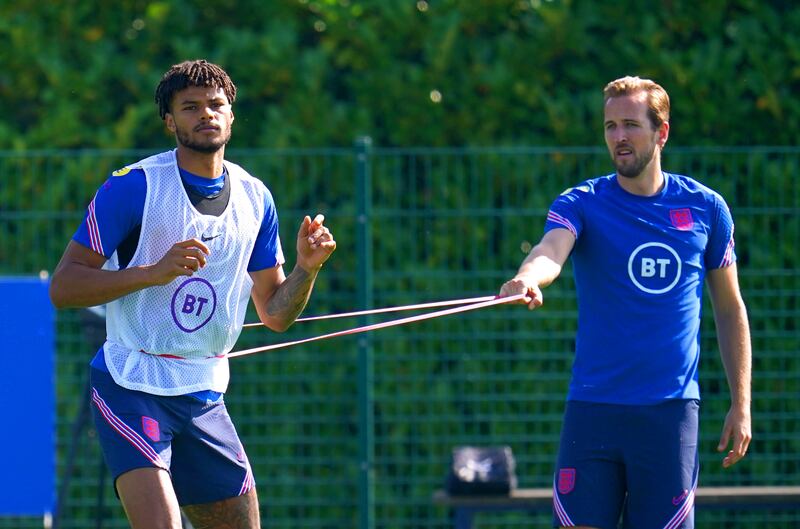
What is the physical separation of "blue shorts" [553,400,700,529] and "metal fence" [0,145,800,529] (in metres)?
2.32

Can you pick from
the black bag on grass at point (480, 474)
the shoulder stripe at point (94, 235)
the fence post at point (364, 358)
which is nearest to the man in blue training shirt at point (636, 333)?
the shoulder stripe at point (94, 235)

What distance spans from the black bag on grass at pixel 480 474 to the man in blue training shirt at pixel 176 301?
200 cm

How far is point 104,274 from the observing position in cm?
393

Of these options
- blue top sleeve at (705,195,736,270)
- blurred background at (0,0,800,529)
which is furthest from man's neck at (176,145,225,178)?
blurred background at (0,0,800,529)

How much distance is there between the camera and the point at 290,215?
269 inches

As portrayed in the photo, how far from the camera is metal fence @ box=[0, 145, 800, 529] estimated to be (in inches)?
267

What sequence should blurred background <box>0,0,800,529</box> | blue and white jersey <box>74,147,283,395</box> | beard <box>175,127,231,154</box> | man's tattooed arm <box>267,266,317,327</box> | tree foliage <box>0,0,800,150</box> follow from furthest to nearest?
tree foliage <box>0,0,800,150</box> → blurred background <box>0,0,800,529</box> → man's tattooed arm <box>267,266,317,327</box> → beard <box>175,127,231,154</box> → blue and white jersey <box>74,147,283,395</box>

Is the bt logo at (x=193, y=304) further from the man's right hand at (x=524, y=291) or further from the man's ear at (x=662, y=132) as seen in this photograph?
the man's ear at (x=662, y=132)

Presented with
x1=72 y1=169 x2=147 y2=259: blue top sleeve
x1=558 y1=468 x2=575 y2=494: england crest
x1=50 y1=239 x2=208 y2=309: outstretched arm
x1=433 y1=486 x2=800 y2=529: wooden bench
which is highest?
x1=72 y1=169 x2=147 y2=259: blue top sleeve

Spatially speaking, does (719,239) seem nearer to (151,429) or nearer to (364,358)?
(151,429)

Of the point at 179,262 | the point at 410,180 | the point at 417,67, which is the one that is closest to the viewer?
the point at 179,262

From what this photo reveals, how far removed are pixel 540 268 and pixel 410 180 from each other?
2.98 metres

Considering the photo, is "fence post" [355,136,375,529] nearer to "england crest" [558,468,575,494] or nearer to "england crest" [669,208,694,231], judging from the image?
"england crest" [558,468,575,494]

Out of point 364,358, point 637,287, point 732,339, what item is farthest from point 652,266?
point 364,358
